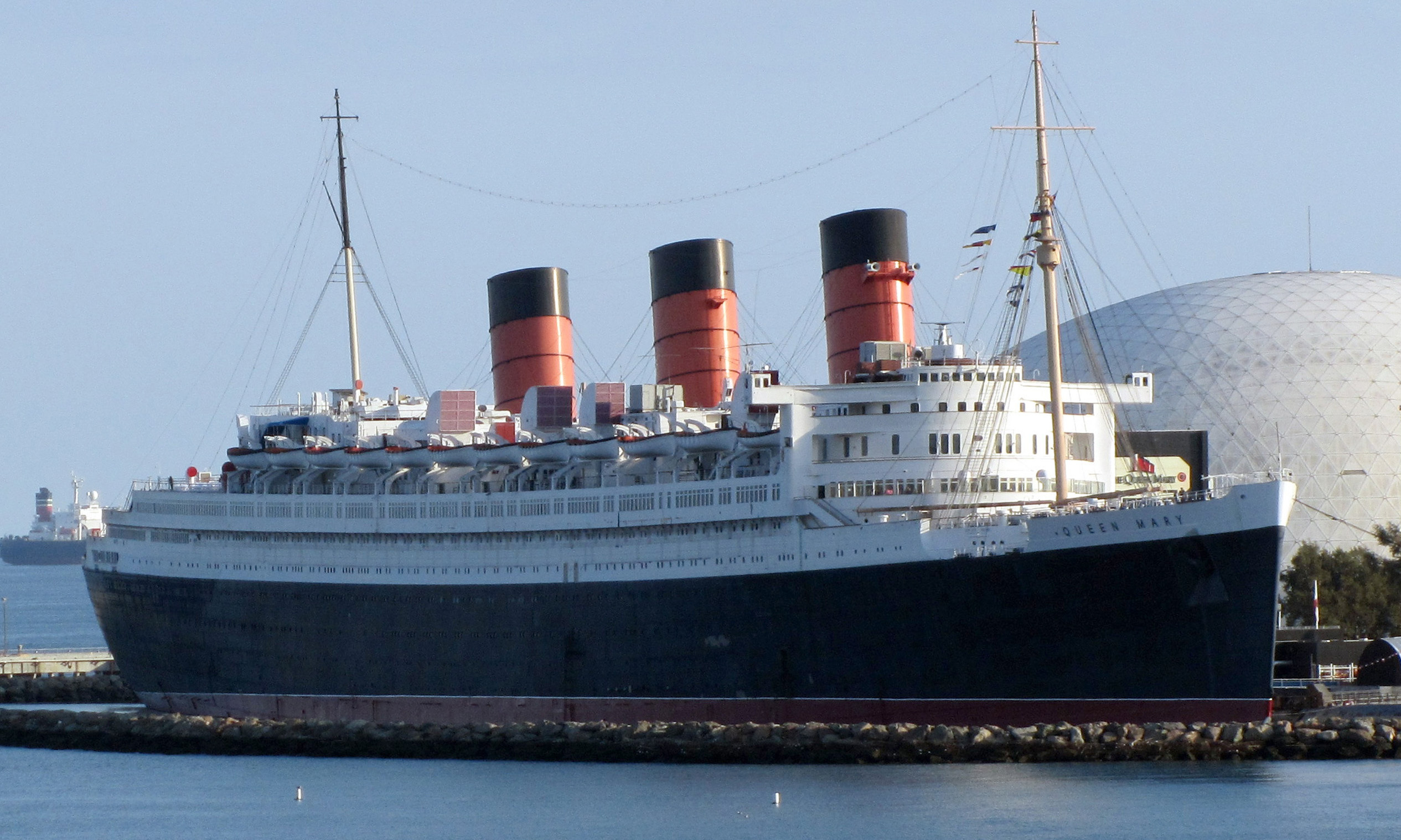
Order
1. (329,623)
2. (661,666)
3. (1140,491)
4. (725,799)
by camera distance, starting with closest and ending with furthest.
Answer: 1. (725,799)
2. (1140,491)
3. (661,666)
4. (329,623)

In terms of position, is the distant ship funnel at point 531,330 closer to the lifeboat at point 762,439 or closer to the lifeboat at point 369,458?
the lifeboat at point 369,458

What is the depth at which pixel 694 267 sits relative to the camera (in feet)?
224

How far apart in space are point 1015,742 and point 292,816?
17001mm

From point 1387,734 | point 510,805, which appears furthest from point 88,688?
point 1387,734

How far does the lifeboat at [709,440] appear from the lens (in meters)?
59.6

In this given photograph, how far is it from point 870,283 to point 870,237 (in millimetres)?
1379

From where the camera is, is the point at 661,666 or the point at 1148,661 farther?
the point at 661,666

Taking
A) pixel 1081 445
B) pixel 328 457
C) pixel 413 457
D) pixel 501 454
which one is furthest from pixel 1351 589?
pixel 328 457

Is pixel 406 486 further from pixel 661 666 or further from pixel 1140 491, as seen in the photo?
pixel 1140 491

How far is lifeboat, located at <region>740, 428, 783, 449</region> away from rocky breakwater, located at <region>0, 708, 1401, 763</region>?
7.91 m

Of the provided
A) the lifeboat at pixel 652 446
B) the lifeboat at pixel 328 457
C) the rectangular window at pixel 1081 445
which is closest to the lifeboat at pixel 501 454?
the lifeboat at pixel 652 446

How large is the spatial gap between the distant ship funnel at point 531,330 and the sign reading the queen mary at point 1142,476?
756 inches

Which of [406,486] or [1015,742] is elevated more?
[406,486]

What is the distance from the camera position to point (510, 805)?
49.2m
